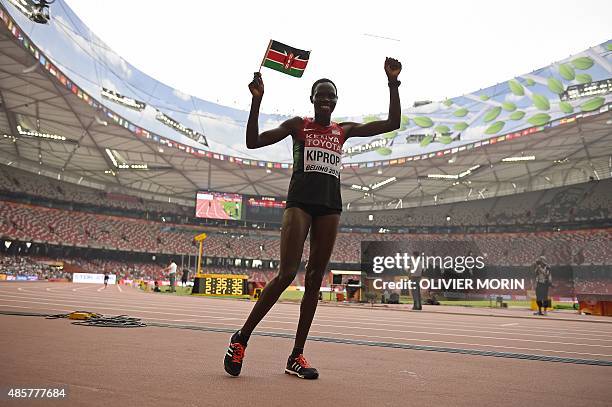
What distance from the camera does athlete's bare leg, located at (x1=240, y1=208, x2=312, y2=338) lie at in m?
2.81

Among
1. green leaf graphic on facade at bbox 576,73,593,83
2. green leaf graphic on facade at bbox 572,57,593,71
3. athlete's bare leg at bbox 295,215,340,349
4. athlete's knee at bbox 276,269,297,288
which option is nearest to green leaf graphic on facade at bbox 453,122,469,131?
green leaf graphic on facade at bbox 576,73,593,83

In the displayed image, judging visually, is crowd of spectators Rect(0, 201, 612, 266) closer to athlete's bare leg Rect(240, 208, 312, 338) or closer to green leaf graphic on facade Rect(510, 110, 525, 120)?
green leaf graphic on facade Rect(510, 110, 525, 120)

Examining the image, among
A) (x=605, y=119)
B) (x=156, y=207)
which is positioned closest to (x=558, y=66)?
(x=605, y=119)

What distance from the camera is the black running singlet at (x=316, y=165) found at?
291 centimetres

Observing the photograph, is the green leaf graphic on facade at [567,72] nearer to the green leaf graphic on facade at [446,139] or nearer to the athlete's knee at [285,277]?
the green leaf graphic on facade at [446,139]

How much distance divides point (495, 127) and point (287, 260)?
37.4 meters

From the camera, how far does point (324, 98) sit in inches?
125

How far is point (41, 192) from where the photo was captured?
43438 mm

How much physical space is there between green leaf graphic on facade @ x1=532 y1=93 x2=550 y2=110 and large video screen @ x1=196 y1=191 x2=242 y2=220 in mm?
30143

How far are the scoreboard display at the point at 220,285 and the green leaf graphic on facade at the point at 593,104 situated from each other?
25.0 meters

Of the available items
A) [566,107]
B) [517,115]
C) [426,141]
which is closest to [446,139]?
[426,141]

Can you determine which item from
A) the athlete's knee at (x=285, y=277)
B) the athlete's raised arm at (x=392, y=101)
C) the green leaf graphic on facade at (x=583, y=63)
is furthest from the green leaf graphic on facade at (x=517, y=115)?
the athlete's knee at (x=285, y=277)

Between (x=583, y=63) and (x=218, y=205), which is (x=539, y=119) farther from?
(x=218, y=205)

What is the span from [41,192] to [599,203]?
1983 inches
